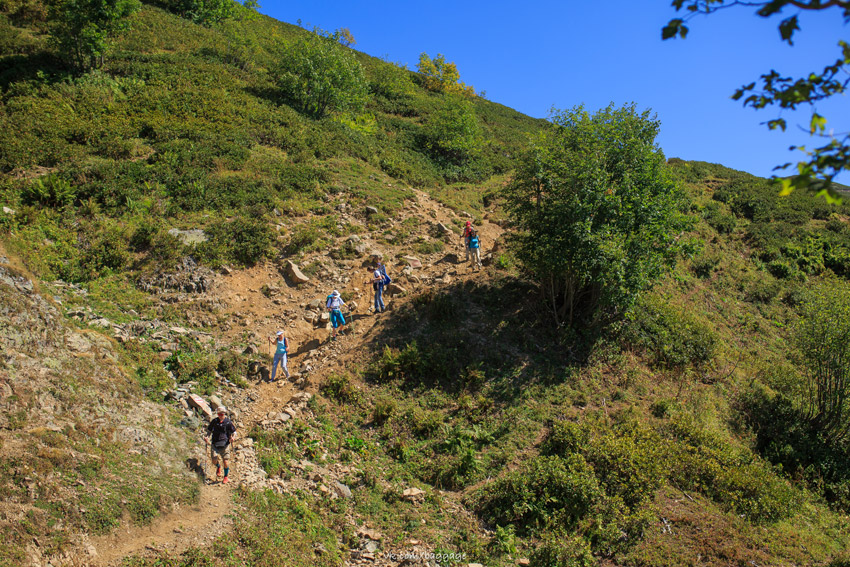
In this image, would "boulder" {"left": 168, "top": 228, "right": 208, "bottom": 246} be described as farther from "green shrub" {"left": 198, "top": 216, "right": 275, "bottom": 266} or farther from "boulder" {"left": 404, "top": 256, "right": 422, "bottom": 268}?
"boulder" {"left": 404, "top": 256, "right": 422, "bottom": 268}

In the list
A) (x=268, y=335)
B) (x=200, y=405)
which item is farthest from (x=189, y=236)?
(x=200, y=405)

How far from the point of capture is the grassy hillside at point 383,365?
9000 mm

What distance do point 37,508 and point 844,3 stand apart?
10.7 meters

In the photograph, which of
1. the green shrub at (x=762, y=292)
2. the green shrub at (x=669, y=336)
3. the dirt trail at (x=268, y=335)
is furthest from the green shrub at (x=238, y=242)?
the green shrub at (x=762, y=292)

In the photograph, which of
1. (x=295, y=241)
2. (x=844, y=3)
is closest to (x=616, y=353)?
(x=295, y=241)

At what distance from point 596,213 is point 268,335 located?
36.1 ft

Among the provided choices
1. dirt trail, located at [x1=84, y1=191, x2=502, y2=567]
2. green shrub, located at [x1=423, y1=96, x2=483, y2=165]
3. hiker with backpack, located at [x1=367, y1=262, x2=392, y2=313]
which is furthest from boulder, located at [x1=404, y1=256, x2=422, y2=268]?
green shrub, located at [x1=423, y1=96, x2=483, y2=165]

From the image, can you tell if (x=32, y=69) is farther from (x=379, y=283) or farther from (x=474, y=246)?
(x=474, y=246)

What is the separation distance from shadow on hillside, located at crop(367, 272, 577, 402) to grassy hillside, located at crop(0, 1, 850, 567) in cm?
8

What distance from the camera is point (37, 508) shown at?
6926mm

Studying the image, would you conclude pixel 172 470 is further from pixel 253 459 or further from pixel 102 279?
pixel 102 279

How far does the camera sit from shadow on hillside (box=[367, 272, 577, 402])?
1405 centimetres

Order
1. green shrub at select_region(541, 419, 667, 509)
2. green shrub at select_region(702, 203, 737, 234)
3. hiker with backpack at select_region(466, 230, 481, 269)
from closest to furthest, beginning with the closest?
green shrub at select_region(541, 419, 667, 509)
hiker with backpack at select_region(466, 230, 481, 269)
green shrub at select_region(702, 203, 737, 234)

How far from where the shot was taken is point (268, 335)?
14844 mm
